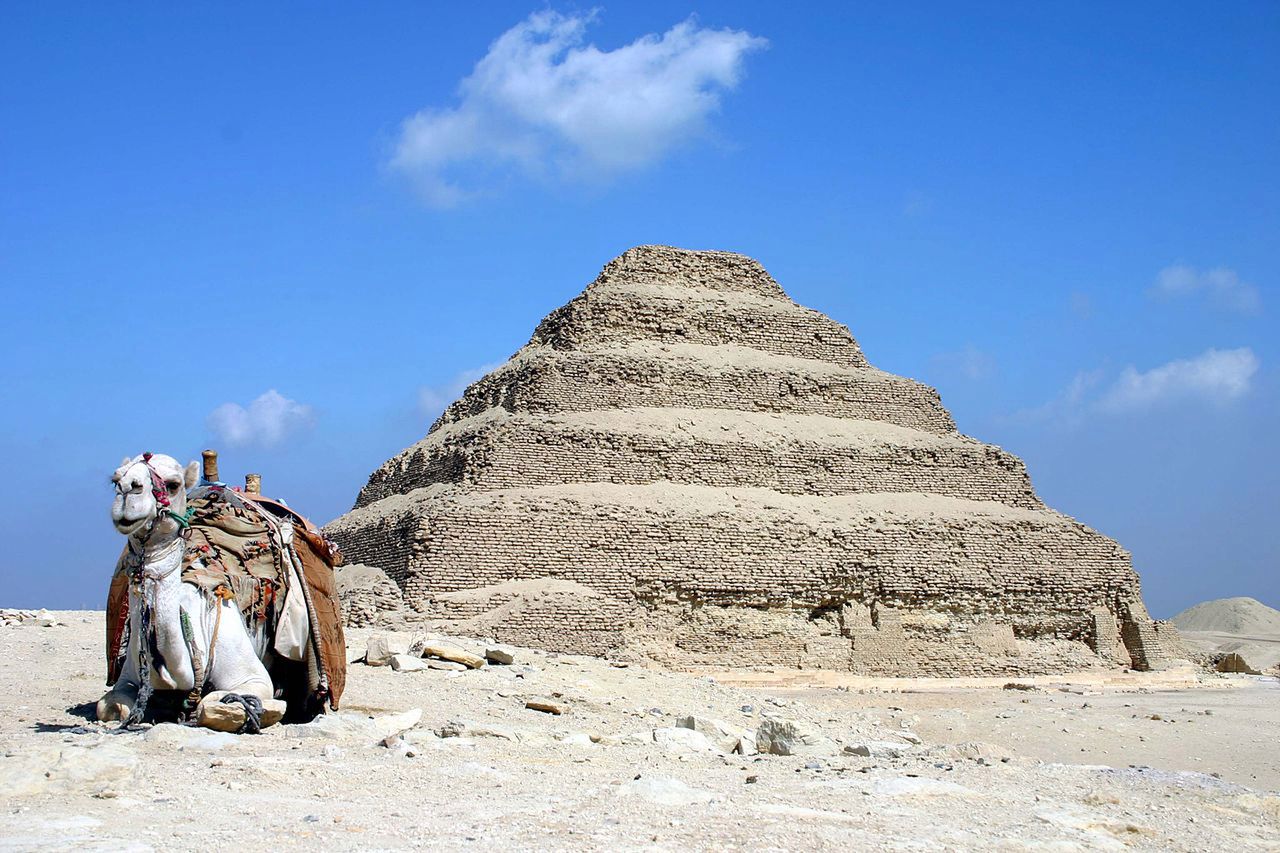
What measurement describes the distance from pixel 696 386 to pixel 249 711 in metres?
20.9

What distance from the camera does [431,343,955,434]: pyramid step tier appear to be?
27750 millimetres

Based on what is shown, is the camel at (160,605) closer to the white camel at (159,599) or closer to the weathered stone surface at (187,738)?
the white camel at (159,599)

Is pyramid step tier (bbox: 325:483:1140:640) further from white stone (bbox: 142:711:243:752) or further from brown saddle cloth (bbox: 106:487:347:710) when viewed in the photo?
white stone (bbox: 142:711:243:752)

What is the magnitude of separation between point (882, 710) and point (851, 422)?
11966 mm

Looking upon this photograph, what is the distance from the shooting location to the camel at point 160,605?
→ 7.92 metres

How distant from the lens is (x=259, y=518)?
931 cm

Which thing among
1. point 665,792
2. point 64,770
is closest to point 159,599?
point 64,770

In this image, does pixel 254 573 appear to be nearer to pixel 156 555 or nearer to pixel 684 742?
pixel 156 555

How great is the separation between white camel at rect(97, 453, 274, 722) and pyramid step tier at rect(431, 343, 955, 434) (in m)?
19.0

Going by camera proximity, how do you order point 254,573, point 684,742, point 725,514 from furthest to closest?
point 725,514
point 684,742
point 254,573

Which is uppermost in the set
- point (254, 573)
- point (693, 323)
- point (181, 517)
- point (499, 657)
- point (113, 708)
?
point (693, 323)

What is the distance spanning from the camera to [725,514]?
2498 cm

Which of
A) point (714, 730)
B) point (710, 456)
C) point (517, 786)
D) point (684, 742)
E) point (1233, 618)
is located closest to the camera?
point (517, 786)

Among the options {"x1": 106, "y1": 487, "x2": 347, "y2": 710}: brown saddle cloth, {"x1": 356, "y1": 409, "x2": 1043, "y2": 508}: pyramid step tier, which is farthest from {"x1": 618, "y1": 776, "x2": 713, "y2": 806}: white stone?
{"x1": 356, "y1": 409, "x2": 1043, "y2": 508}: pyramid step tier
